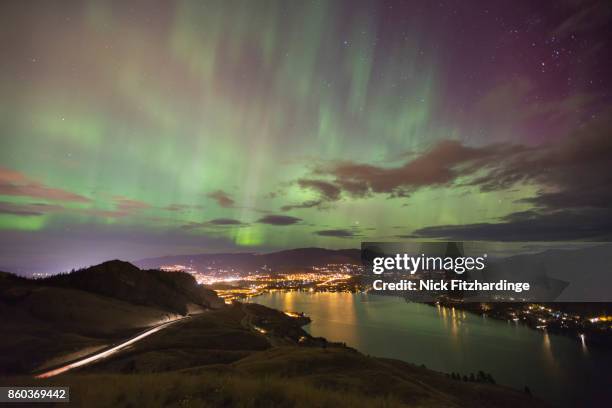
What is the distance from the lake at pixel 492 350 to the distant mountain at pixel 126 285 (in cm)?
3782

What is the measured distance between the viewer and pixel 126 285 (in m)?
74.9

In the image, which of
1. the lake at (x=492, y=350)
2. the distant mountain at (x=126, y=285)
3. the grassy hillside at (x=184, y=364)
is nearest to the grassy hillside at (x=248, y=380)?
the grassy hillside at (x=184, y=364)

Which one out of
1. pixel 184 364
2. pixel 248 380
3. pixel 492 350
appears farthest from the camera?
pixel 492 350

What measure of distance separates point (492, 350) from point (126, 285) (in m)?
84.0

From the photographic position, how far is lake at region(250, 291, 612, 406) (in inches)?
1996

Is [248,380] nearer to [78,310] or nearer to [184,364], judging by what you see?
[184,364]

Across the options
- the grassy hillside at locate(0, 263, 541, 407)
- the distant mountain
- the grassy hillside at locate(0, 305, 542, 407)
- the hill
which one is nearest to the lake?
the grassy hillside at locate(0, 263, 541, 407)

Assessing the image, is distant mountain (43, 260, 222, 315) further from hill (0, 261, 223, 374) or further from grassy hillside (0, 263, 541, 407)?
grassy hillside (0, 263, 541, 407)

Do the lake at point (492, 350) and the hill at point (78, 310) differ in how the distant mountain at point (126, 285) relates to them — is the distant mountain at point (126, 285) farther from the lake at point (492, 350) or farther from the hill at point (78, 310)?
the lake at point (492, 350)

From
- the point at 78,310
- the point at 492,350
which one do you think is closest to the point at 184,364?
the point at 78,310

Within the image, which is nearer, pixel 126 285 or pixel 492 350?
pixel 492 350

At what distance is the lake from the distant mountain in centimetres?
3782

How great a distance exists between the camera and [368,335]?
85.3 metres

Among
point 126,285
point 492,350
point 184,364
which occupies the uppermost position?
point 126,285
